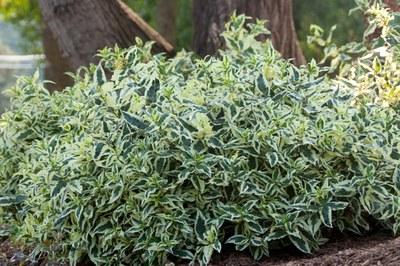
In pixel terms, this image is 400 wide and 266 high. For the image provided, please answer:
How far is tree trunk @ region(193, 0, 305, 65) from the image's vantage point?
21.9 ft

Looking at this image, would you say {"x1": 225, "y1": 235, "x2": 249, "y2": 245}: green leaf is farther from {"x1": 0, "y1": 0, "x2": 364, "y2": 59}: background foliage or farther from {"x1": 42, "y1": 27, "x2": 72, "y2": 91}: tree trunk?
{"x1": 0, "y1": 0, "x2": 364, "y2": 59}: background foliage

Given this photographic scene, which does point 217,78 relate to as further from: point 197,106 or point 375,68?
point 375,68

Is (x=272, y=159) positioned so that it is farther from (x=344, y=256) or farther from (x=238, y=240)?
(x=344, y=256)

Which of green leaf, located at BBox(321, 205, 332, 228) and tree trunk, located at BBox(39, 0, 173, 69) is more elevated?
tree trunk, located at BBox(39, 0, 173, 69)

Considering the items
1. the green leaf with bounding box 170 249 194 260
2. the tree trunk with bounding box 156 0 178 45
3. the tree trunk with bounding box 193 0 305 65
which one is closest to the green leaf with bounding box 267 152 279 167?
the green leaf with bounding box 170 249 194 260

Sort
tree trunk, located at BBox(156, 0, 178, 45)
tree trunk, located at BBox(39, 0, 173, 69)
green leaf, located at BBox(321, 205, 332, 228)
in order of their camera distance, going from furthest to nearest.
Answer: tree trunk, located at BBox(156, 0, 178, 45), tree trunk, located at BBox(39, 0, 173, 69), green leaf, located at BBox(321, 205, 332, 228)

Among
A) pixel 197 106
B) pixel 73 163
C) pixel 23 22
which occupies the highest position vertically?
pixel 197 106

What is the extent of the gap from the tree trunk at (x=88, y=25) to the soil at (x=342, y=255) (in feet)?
6.96

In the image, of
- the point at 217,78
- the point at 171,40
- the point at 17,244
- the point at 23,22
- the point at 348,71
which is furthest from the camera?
the point at 23,22

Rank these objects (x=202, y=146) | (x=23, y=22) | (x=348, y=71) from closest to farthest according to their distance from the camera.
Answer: (x=202, y=146), (x=348, y=71), (x=23, y=22)

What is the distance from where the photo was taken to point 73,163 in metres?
4.60

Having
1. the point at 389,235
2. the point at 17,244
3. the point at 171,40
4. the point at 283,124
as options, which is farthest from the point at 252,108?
the point at 171,40

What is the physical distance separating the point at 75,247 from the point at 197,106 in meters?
0.97

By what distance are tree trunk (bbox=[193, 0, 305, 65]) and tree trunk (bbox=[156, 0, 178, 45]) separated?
403 cm
